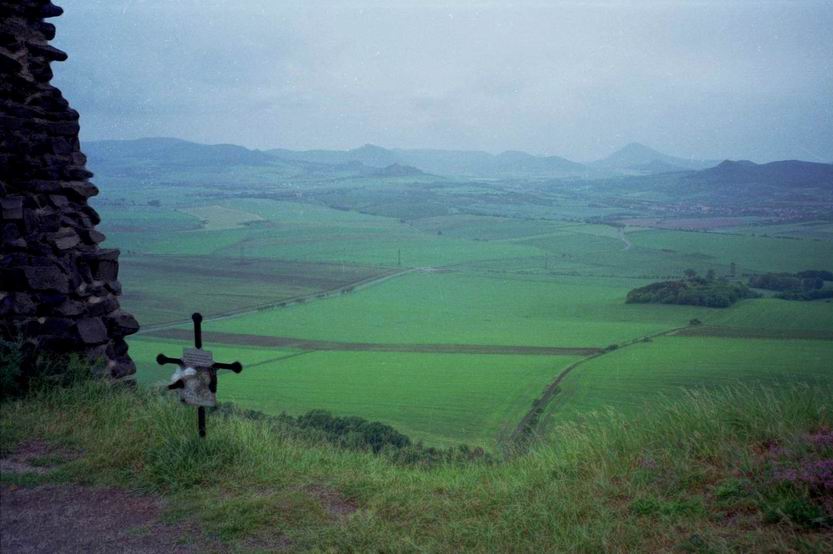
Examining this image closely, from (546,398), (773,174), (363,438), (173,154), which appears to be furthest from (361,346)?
(173,154)

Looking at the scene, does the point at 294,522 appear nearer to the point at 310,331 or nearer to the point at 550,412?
the point at 550,412

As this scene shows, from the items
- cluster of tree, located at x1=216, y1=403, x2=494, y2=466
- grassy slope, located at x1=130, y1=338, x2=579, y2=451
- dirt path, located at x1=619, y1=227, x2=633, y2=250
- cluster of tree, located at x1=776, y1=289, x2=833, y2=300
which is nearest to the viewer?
cluster of tree, located at x1=216, y1=403, x2=494, y2=466

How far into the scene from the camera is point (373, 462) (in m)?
6.72

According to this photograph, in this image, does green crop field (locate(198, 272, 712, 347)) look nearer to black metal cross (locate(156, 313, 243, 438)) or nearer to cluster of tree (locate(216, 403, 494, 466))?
cluster of tree (locate(216, 403, 494, 466))

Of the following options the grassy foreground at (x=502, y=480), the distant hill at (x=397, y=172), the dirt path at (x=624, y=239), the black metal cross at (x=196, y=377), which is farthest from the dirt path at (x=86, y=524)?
the distant hill at (x=397, y=172)

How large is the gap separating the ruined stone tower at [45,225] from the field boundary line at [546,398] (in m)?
5.95

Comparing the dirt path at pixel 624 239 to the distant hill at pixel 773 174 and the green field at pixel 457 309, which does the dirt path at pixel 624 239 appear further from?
the distant hill at pixel 773 174

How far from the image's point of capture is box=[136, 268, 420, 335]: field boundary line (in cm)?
2333

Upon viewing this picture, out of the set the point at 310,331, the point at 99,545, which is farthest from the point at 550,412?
the point at 310,331

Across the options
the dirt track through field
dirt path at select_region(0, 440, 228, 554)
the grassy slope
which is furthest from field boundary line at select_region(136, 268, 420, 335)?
dirt path at select_region(0, 440, 228, 554)

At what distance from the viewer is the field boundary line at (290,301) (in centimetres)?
2333

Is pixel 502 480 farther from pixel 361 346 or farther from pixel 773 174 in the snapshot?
pixel 773 174

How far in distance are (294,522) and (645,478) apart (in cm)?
260

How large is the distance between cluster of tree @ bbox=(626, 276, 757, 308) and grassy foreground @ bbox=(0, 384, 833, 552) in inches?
550
